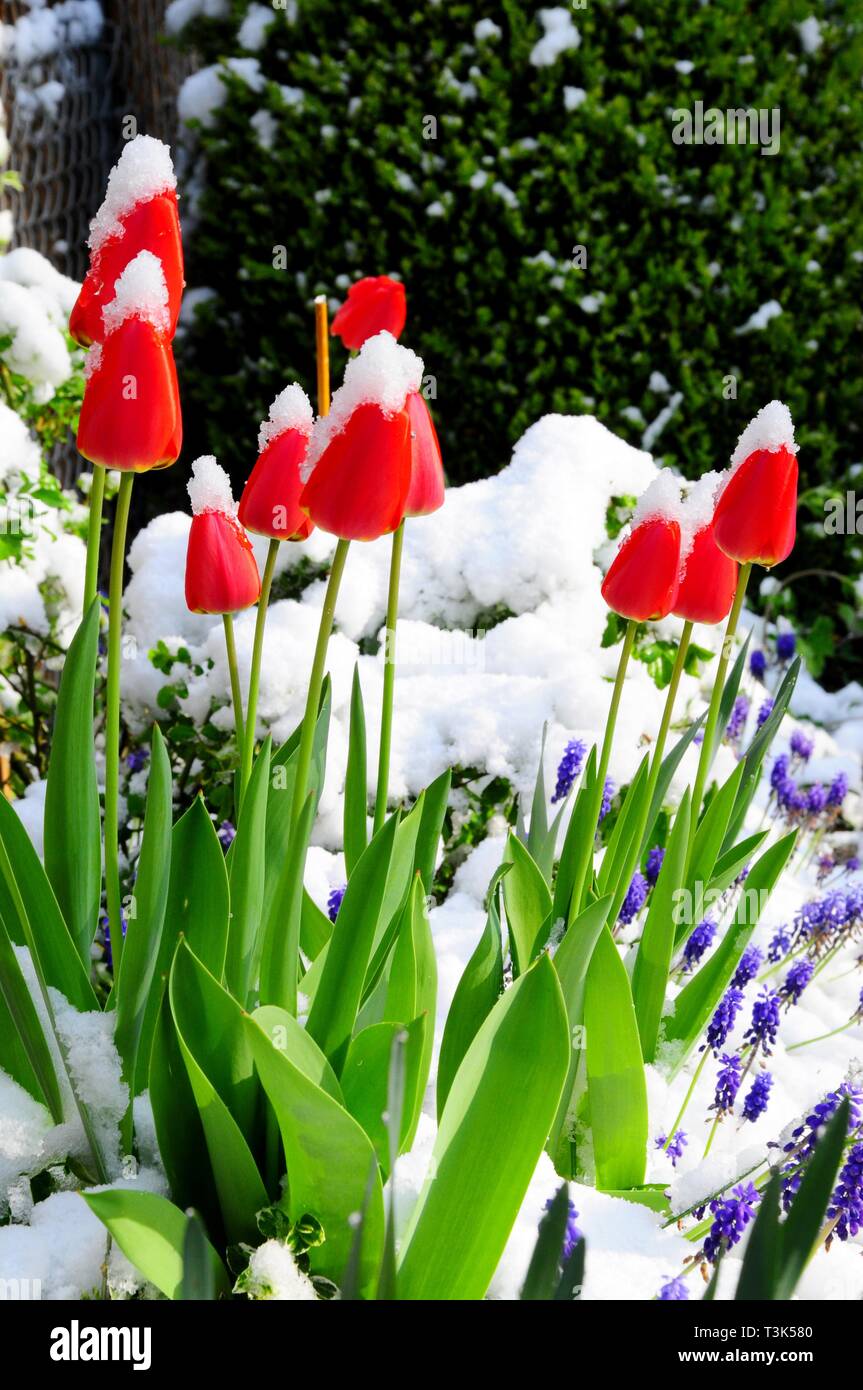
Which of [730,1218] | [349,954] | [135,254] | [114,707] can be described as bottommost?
[730,1218]

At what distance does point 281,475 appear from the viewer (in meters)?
1.29

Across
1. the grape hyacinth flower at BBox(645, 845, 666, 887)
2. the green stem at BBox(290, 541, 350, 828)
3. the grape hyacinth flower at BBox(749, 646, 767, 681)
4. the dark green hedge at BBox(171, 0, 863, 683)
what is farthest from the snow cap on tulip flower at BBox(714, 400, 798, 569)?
the dark green hedge at BBox(171, 0, 863, 683)

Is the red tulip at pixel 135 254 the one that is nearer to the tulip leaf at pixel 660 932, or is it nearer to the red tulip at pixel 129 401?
the red tulip at pixel 129 401

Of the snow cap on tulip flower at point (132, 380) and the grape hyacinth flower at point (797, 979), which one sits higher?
the snow cap on tulip flower at point (132, 380)

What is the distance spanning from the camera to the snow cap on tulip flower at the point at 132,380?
1098 millimetres

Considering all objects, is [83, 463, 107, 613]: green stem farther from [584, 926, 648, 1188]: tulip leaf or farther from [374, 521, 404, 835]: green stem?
[584, 926, 648, 1188]: tulip leaf

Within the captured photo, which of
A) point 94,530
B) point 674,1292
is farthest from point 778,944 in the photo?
point 94,530

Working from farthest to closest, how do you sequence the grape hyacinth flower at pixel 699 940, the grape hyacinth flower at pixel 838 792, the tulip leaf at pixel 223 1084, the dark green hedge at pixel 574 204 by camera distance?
the dark green hedge at pixel 574 204, the grape hyacinth flower at pixel 838 792, the grape hyacinth flower at pixel 699 940, the tulip leaf at pixel 223 1084

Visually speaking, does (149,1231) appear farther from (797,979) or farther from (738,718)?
(738,718)

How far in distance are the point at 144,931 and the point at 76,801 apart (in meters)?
0.18

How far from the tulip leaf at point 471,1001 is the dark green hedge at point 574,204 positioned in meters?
2.97

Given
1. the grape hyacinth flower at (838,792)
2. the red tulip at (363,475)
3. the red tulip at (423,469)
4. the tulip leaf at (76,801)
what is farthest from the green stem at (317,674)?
the grape hyacinth flower at (838,792)
